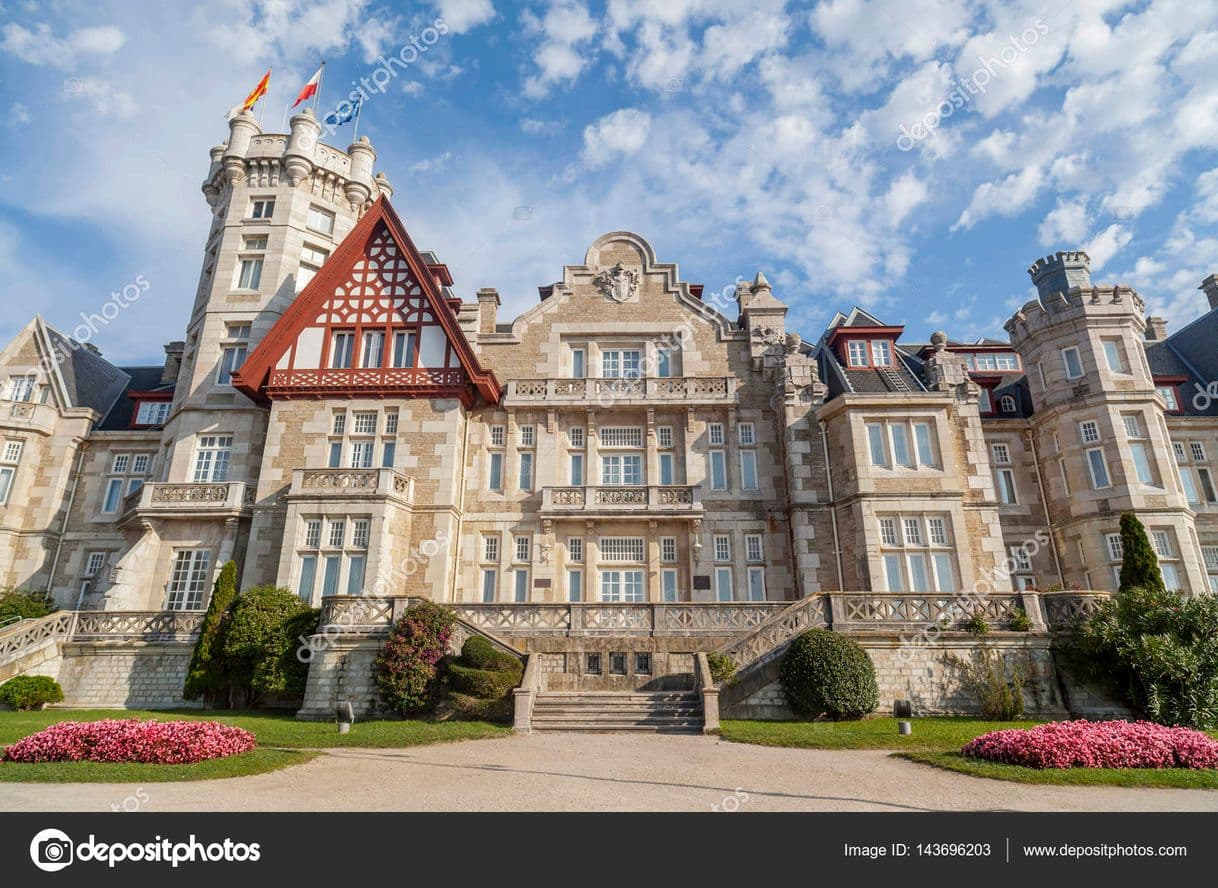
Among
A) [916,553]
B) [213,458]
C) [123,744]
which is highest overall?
[213,458]

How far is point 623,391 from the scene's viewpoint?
90.6 feet

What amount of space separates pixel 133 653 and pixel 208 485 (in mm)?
6521

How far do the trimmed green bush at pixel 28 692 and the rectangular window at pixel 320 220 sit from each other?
21.1 metres

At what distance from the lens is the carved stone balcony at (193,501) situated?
82.0ft

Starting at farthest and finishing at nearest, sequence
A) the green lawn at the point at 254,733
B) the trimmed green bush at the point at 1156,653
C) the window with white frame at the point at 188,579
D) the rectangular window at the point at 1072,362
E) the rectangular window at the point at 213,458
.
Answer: the rectangular window at the point at 1072,362 → the rectangular window at the point at 213,458 → the window with white frame at the point at 188,579 → the trimmed green bush at the point at 1156,653 → the green lawn at the point at 254,733

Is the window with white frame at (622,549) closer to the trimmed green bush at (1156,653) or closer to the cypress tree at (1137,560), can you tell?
the trimmed green bush at (1156,653)

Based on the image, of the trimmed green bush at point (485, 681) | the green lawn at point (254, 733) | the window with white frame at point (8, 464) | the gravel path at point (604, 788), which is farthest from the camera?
the window with white frame at point (8, 464)

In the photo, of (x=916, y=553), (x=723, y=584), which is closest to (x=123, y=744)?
(x=723, y=584)

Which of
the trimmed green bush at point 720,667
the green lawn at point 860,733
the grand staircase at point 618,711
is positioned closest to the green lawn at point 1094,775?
the green lawn at point 860,733

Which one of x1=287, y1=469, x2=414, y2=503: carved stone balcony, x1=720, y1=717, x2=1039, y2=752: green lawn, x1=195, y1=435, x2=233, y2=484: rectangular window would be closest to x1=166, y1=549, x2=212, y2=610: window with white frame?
x1=195, y1=435, x2=233, y2=484: rectangular window

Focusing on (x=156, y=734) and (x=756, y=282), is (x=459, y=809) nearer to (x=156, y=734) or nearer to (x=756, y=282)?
(x=156, y=734)

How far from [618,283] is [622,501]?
9.90m

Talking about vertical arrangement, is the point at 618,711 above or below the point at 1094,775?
above
